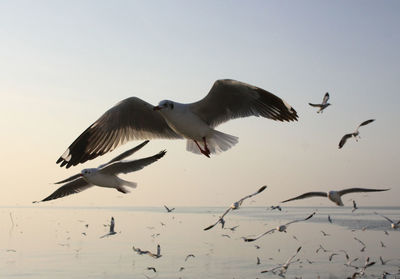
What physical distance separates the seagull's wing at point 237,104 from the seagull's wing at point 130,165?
1.54m

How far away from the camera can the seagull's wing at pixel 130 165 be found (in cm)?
1097

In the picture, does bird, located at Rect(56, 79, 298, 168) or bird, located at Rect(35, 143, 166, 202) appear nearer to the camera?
bird, located at Rect(56, 79, 298, 168)

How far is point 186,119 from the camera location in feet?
31.3

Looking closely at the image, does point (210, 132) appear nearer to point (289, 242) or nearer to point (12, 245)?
point (289, 242)

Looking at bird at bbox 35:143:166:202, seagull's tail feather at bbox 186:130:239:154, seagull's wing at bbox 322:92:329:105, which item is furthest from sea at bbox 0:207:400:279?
seagull's tail feather at bbox 186:130:239:154

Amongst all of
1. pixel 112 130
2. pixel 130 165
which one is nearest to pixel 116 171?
pixel 130 165

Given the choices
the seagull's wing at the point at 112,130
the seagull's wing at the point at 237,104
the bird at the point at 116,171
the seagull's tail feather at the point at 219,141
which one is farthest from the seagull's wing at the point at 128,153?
the seagull's wing at the point at 237,104

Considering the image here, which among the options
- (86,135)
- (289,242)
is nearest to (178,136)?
(86,135)

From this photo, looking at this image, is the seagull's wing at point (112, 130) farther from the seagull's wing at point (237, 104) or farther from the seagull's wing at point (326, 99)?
the seagull's wing at point (326, 99)

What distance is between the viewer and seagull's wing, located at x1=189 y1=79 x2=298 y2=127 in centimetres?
939

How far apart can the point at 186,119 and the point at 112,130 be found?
6.59ft

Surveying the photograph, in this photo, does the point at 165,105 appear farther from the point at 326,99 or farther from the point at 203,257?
the point at 203,257

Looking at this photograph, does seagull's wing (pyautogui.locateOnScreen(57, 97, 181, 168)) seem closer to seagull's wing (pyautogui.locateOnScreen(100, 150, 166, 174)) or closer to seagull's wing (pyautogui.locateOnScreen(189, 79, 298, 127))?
seagull's wing (pyautogui.locateOnScreen(100, 150, 166, 174))

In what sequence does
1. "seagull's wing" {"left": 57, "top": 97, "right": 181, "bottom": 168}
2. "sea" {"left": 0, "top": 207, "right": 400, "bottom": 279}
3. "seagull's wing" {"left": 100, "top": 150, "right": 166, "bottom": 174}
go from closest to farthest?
"seagull's wing" {"left": 57, "top": 97, "right": 181, "bottom": 168}
"seagull's wing" {"left": 100, "top": 150, "right": 166, "bottom": 174}
"sea" {"left": 0, "top": 207, "right": 400, "bottom": 279}
